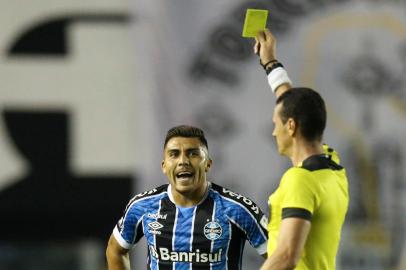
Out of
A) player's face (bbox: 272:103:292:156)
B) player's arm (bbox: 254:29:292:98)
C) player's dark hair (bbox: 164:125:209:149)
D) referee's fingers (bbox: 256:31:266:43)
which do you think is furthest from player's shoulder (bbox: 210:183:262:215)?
player's face (bbox: 272:103:292:156)

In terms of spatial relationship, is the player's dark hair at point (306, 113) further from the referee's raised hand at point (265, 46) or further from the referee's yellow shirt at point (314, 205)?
the referee's raised hand at point (265, 46)

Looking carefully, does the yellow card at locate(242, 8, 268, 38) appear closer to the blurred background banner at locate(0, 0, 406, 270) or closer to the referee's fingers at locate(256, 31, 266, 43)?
the referee's fingers at locate(256, 31, 266, 43)

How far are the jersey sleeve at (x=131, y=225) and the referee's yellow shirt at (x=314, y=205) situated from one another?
1081 millimetres

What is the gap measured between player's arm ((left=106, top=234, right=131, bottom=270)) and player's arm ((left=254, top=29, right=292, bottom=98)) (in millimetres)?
1084

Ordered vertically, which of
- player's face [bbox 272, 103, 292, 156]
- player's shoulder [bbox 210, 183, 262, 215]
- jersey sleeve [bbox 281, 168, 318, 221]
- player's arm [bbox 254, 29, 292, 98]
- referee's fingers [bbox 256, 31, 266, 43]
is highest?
referee's fingers [bbox 256, 31, 266, 43]

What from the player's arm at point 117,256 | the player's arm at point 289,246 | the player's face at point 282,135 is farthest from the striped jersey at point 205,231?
the player's arm at point 289,246

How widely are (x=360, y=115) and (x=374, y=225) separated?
1.00m

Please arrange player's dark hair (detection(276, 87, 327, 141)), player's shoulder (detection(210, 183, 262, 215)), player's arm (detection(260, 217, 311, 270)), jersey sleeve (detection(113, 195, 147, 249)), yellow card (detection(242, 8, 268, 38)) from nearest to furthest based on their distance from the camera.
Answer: player's arm (detection(260, 217, 311, 270))
player's dark hair (detection(276, 87, 327, 141))
yellow card (detection(242, 8, 268, 38))
player's shoulder (detection(210, 183, 262, 215))
jersey sleeve (detection(113, 195, 147, 249))

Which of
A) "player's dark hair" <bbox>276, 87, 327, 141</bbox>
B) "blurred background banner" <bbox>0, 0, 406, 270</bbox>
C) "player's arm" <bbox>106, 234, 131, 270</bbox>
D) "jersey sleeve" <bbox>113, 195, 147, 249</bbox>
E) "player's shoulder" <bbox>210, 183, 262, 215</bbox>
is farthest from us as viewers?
"blurred background banner" <bbox>0, 0, 406, 270</bbox>

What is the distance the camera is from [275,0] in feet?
37.2

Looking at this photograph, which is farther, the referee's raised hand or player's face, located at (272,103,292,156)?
the referee's raised hand

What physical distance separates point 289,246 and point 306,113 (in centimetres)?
54

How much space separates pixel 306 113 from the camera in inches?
192

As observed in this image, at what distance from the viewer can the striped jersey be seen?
5.73 m
